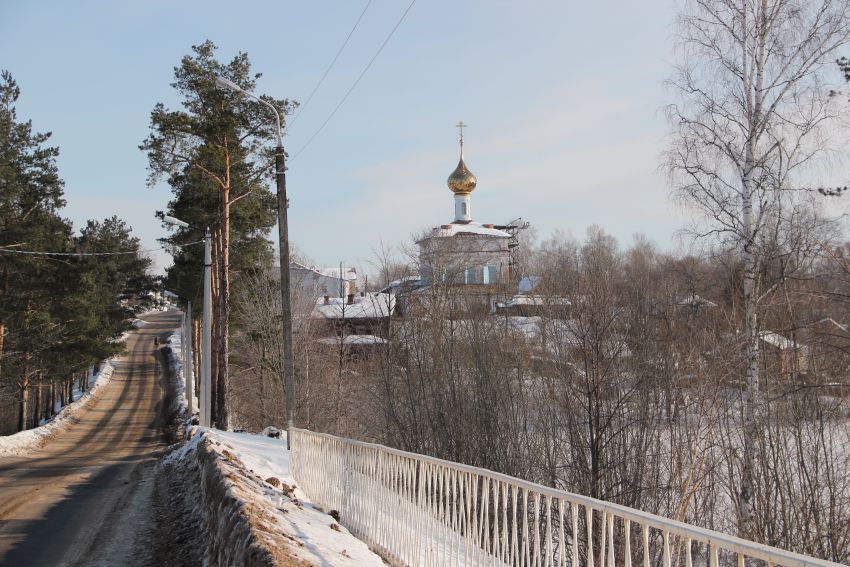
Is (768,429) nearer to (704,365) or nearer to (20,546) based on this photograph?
(704,365)

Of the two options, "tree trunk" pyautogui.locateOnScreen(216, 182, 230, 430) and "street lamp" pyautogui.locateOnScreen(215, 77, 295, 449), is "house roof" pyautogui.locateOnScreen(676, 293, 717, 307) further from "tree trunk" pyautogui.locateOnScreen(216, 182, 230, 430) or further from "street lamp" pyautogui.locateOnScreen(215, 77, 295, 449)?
"tree trunk" pyautogui.locateOnScreen(216, 182, 230, 430)

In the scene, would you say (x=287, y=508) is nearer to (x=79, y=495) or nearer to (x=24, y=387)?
(x=79, y=495)

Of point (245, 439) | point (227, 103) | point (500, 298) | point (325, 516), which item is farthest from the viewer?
point (500, 298)

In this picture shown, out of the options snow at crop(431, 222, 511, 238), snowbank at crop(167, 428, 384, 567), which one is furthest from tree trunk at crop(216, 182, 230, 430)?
snow at crop(431, 222, 511, 238)

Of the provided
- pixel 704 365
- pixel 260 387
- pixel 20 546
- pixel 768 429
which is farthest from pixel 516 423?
pixel 260 387

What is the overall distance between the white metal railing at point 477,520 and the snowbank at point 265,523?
15.0 inches

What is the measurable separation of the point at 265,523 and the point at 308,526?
0.72 metres

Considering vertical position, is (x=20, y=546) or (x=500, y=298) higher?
(x=500, y=298)

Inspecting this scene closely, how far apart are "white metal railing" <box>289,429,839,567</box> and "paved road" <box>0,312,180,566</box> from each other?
11.9ft

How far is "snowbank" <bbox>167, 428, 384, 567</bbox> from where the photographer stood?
6363 mm

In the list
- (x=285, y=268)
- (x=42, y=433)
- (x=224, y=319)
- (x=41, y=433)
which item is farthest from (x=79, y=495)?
(x=42, y=433)

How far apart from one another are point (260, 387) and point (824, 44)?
91.8 feet

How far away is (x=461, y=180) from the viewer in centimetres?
6781

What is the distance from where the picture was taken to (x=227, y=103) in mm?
23984
